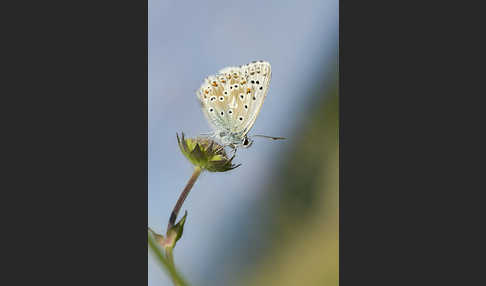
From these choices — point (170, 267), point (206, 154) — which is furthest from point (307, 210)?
point (170, 267)

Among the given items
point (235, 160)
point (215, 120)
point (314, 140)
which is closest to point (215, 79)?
point (215, 120)

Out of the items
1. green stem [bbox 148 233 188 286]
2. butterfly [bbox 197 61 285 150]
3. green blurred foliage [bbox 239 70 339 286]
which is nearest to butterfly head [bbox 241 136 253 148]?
butterfly [bbox 197 61 285 150]

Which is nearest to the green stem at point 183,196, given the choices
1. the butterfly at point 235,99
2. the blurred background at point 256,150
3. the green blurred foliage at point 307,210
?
the blurred background at point 256,150

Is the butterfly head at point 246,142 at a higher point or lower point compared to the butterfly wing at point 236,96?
lower

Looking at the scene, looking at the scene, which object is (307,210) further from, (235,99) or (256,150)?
(235,99)

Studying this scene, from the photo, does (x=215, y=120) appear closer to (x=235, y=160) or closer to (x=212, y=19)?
(x=235, y=160)

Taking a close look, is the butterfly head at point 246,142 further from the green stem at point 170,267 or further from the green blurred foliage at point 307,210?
the green stem at point 170,267
